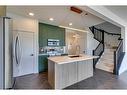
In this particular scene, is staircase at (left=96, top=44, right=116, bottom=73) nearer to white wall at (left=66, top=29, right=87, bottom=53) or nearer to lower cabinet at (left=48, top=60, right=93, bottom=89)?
white wall at (left=66, top=29, right=87, bottom=53)

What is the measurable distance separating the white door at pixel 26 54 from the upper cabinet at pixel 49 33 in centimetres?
64

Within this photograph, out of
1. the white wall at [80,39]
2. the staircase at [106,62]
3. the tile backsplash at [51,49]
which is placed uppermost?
the white wall at [80,39]

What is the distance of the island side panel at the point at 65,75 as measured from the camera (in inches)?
132

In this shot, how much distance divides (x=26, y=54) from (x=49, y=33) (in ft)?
5.82

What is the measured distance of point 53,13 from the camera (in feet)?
16.2

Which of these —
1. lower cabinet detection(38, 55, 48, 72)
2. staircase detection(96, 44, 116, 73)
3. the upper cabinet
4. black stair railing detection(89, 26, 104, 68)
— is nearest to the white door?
lower cabinet detection(38, 55, 48, 72)

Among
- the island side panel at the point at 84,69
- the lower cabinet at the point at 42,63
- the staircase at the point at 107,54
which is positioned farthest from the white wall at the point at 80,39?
the island side panel at the point at 84,69

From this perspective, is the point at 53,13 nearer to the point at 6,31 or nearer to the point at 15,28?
the point at 15,28

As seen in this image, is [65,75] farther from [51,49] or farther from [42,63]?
[51,49]

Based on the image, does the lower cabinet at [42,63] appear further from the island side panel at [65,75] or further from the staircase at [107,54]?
the staircase at [107,54]

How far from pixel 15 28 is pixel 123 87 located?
4.65 m

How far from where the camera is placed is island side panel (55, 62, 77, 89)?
336cm

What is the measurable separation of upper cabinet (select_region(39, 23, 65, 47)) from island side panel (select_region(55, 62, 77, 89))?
2.74 metres
